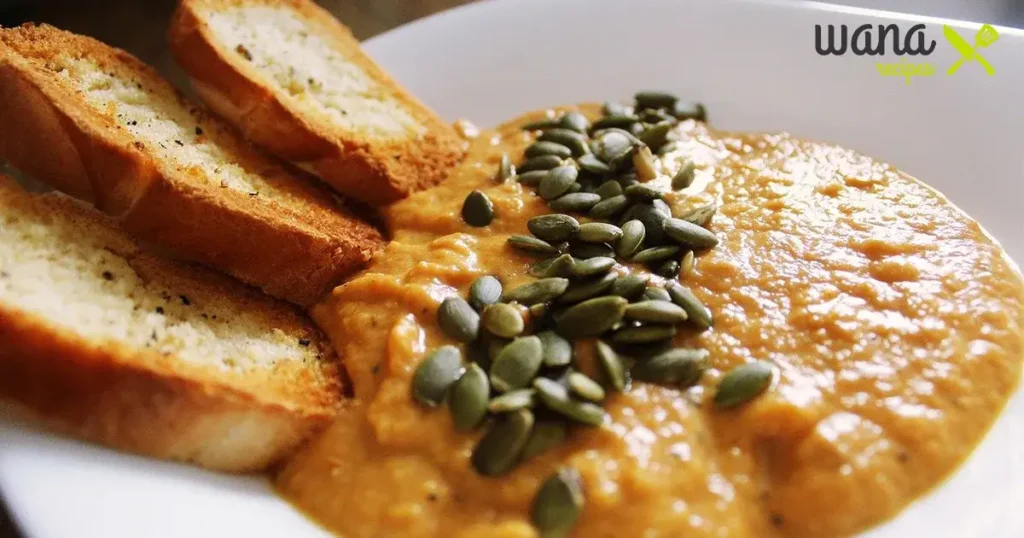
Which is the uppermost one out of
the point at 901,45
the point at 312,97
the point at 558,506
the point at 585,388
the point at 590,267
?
the point at 312,97

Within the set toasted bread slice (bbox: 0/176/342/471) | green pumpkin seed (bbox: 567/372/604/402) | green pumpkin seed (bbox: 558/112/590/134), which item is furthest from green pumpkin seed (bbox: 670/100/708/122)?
toasted bread slice (bbox: 0/176/342/471)

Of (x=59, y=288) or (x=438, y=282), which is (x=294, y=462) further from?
(x=59, y=288)

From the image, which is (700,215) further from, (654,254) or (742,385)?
(742,385)

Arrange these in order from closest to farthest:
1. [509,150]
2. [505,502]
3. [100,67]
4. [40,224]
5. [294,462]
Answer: [505,502], [294,462], [40,224], [100,67], [509,150]

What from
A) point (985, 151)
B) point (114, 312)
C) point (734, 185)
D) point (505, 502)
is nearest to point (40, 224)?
point (114, 312)

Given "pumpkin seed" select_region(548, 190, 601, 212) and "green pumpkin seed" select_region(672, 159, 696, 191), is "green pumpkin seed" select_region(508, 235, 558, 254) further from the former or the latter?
"green pumpkin seed" select_region(672, 159, 696, 191)

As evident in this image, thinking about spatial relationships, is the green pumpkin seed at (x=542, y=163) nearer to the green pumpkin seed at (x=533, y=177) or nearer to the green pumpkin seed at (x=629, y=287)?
the green pumpkin seed at (x=533, y=177)

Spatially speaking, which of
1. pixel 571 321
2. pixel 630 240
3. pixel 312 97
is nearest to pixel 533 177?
pixel 630 240
